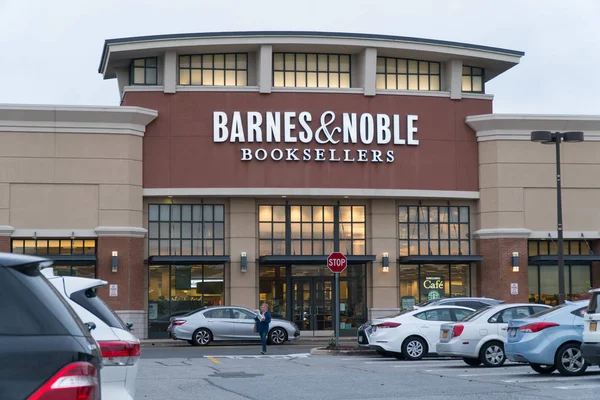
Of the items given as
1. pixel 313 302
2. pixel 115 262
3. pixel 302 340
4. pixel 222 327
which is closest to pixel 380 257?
pixel 313 302

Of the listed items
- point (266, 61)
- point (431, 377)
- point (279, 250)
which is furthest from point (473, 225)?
point (431, 377)

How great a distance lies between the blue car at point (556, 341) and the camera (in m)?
18.2

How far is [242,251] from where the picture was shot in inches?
1604

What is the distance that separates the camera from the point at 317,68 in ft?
138

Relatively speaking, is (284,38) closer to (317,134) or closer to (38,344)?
(317,134)

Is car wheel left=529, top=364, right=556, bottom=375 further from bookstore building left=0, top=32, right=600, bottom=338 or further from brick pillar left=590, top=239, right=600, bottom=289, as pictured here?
brick pillar left=590, top=239, right=600, bottom=289

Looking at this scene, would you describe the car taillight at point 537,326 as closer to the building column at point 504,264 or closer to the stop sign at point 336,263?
the stop sign at point 336,263

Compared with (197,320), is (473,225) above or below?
above

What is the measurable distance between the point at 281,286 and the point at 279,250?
5.07ft

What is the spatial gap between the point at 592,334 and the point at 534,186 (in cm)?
2618

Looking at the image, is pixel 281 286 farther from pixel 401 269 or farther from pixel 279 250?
pixel 401 269

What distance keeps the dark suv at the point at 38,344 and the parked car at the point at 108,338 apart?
13.8ft

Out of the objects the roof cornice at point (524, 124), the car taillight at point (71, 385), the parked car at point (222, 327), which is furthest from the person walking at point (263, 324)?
the car taillight at point (71, 385)

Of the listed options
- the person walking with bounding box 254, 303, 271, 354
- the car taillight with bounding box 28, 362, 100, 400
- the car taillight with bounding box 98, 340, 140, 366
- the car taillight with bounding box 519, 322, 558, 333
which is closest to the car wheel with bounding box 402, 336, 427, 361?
the person walking with bounding box 254, 303, 271, 354
